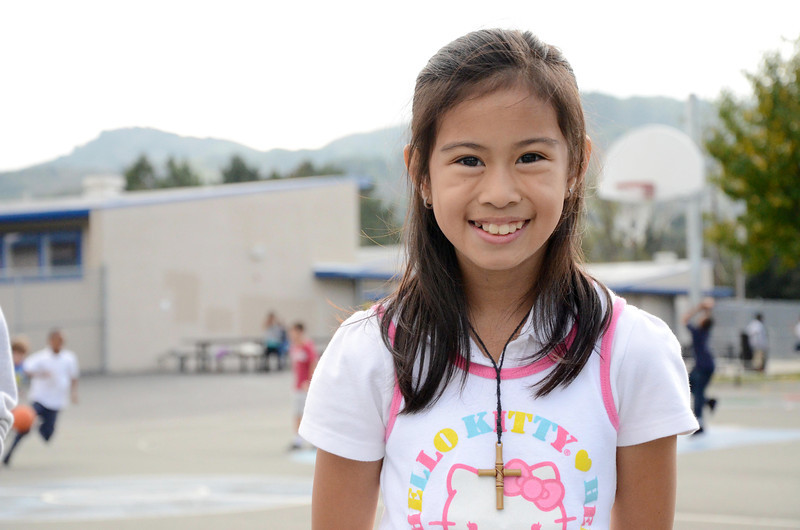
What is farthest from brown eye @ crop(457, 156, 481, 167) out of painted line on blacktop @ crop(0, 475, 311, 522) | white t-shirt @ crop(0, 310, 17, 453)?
painted line on blacktop @ crop(0, 475, 311, 522)

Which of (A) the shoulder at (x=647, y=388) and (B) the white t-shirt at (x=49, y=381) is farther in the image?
(B) the white t-shirt at (x=49, y=381)

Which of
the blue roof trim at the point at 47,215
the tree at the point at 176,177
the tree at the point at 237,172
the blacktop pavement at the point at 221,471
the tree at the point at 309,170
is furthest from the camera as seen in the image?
the tree at the point at 176,177

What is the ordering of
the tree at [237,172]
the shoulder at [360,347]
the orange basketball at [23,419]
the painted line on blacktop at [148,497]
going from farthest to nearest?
the tree at [237,172], the painted line on blacktop at [148,497], the orange basketball at [23,419], the shoulder at [360,347]

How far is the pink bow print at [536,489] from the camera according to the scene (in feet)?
5.35

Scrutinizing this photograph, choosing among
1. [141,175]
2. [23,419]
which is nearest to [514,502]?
[23,419]

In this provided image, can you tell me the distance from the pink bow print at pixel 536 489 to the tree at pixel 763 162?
81.0 ft

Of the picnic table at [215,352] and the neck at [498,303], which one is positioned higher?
the neck at [498,303]

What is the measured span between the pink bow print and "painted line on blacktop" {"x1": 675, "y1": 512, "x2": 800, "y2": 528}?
6.09 meters

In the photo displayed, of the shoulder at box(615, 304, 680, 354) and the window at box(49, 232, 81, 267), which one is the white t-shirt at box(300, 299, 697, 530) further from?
the window at box(49, 232, 81, 267)

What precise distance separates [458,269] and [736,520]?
627 centimetres

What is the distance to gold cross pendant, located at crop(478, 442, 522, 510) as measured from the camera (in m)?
1.62

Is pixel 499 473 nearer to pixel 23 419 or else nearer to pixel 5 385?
pixel 5 385

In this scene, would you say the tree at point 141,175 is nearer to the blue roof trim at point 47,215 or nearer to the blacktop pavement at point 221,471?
the blue roof trim at point 47,215

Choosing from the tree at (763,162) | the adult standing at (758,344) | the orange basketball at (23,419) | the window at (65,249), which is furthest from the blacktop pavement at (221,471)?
the window at (65,249)
